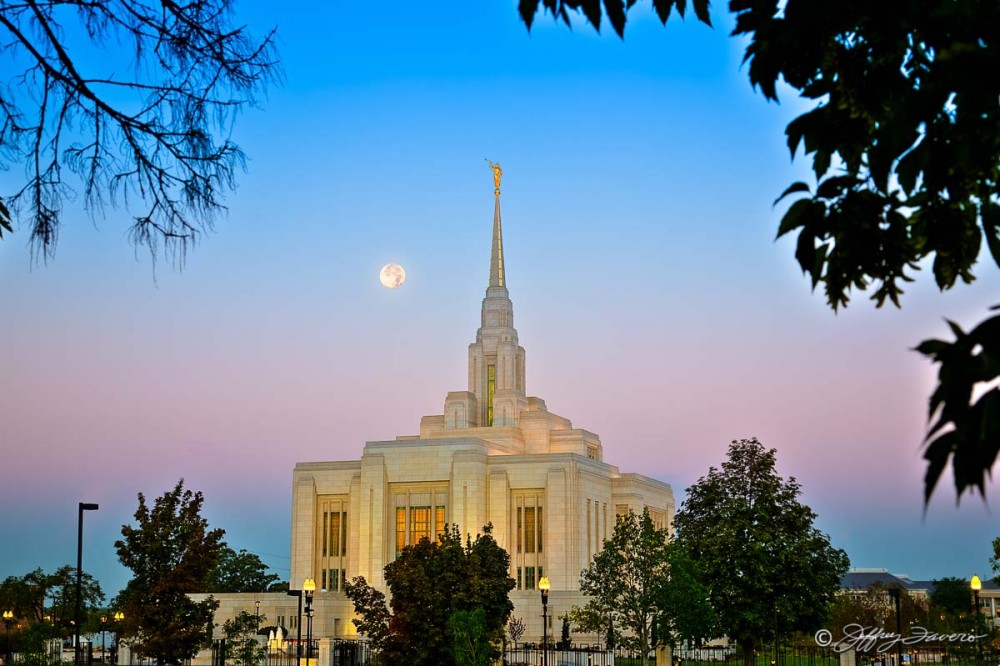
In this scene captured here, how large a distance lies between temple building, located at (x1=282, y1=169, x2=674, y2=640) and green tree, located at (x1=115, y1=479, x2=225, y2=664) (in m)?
36.4

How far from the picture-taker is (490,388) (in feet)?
338

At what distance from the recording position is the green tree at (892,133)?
3723 millimetres

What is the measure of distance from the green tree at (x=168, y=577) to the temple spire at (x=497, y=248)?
62.0 metres

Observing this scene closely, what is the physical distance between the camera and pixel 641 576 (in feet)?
159

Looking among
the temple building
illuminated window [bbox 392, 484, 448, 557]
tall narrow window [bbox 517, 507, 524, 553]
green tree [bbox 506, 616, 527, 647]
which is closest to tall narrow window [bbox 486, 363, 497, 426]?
the temple building

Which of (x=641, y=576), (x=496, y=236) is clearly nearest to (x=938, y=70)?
(x=641, y=576)

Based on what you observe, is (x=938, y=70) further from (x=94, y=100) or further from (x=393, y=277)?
(x=393, y=277)

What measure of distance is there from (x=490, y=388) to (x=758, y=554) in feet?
206

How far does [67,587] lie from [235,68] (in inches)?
3624

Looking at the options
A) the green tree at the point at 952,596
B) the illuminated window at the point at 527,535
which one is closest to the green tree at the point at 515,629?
the illuminated window at the point at 527,535

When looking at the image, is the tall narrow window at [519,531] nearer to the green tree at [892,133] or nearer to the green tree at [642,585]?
the green tree at [642,585]

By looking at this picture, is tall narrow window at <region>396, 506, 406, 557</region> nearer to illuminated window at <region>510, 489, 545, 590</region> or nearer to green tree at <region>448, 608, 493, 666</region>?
illuminated window at <region>510, 489, 545, 590</region>

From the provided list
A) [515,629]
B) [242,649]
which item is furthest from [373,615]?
[515,629]

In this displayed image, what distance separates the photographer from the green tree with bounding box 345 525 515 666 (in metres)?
47.3
